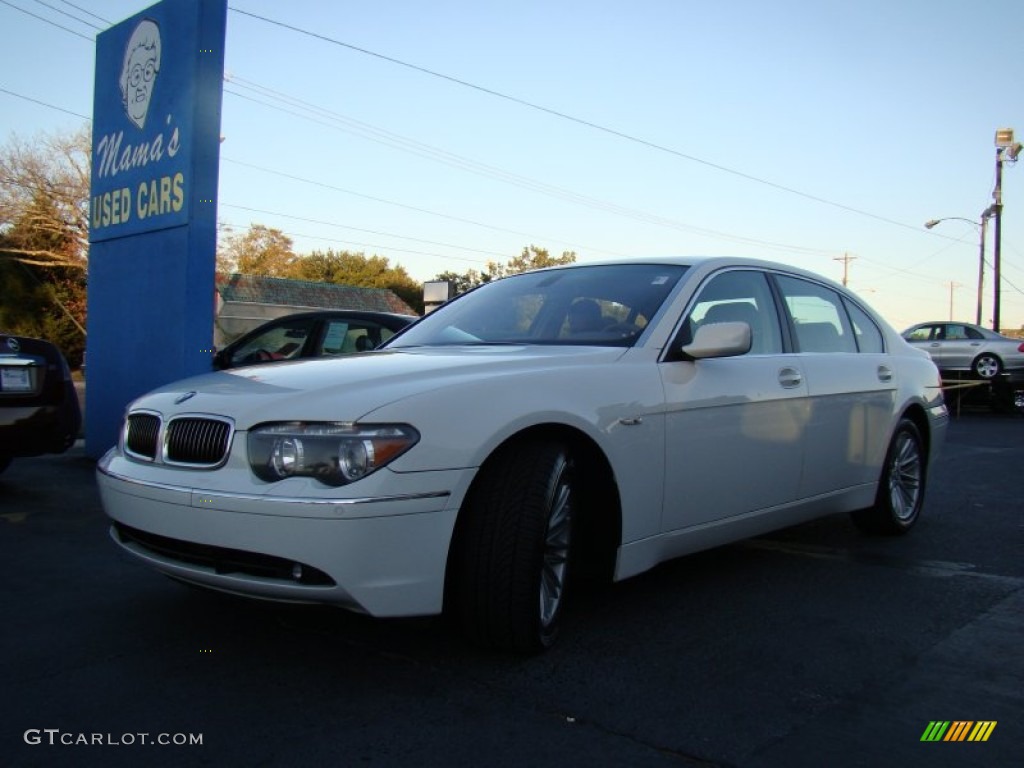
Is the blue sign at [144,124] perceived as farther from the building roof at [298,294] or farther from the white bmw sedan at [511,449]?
the building roof at [298,294]

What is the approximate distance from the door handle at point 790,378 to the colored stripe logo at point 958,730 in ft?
5.85

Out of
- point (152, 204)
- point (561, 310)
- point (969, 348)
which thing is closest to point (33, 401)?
point (152, 204)

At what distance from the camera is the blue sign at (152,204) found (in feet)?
23.2

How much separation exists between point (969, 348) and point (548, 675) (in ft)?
59.0

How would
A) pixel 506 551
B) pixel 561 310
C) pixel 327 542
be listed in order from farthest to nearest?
pixel 561 310, pixel 506 551, pixel 327 542

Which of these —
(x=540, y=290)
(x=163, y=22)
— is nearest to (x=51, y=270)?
(x=163, y=22)

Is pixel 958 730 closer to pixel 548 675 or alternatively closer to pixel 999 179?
pixel 548 675

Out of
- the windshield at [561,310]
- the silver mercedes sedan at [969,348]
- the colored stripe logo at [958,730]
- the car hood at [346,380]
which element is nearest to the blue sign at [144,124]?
the windshield at [561,310]

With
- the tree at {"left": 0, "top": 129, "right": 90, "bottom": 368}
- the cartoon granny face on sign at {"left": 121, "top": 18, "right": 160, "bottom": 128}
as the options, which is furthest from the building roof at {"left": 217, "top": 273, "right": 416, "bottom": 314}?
the cartoon granny face on sign at {"left": 121, "top": 18, "right": 160, "bottom": 128}

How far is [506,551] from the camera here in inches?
111

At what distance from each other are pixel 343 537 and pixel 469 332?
170 centimetres

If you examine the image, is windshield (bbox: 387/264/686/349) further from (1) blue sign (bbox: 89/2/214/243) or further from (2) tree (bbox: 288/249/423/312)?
(2) tree (bbox: 288/249/423/312)

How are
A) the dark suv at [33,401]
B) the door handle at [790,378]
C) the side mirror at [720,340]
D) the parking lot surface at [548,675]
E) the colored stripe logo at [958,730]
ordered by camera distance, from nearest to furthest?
the parking lot surface at [548,675], the colored stripe logo at [958,730], the side mirror at [720,340], the door handle at [790,378], the dark suv at [33,401]

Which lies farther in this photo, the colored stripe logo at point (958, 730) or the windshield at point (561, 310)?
the windshield at point (561, 310)
